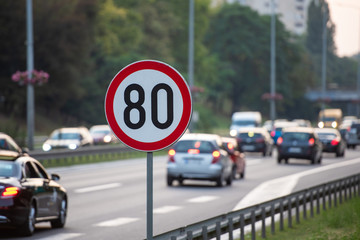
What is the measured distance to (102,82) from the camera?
9200cm

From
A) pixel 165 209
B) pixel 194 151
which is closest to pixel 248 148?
pixel 194 151

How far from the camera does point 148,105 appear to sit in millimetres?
7758

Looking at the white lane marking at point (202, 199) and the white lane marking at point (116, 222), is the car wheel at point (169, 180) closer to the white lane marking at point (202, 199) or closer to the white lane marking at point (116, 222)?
the white lane marking at point (202, 199)

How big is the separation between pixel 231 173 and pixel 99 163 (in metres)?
13.4

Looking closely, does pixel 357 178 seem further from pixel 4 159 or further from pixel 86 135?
pixel 86 135

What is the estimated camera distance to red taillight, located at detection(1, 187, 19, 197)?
580 inches

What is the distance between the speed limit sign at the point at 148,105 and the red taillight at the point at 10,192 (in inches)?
287

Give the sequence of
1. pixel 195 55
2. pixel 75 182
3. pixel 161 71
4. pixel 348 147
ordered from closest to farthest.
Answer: pixel 161 71, pixel 75 182, pixel 348 147, pixel 195 55

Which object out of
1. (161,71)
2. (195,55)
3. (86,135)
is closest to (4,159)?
(161,71)

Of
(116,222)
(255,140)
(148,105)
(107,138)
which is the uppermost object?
(148,105)

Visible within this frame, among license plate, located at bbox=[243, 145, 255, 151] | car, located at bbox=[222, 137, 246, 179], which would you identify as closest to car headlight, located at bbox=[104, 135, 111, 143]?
license plate, located at bbox=[243, 145, 255, 151]

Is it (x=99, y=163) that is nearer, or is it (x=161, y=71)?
(x=161, y=71)

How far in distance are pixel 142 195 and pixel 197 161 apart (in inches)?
138

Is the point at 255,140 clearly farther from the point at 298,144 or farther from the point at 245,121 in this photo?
the point at 245,121
